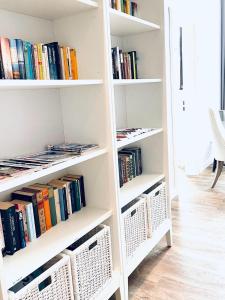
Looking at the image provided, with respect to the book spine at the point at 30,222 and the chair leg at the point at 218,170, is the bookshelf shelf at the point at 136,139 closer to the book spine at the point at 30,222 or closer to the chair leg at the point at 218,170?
the book spine at the point at 30,222

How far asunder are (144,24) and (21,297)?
169 cm

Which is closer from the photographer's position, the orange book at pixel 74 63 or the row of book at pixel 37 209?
the row of book at pixel 37 209

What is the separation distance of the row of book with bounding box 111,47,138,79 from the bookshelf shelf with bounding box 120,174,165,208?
29.2 inches

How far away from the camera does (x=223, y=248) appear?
2.36 meters

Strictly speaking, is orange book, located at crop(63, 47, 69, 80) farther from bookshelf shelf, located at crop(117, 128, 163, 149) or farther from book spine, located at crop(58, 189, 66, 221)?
book spine, located at crop(58, 189, 66, 221)

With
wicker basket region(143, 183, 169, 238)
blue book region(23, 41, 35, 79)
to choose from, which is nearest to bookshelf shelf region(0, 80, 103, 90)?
blue book region(23, 41, 35, 79)

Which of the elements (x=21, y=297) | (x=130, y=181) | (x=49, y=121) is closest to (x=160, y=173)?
(x=130, y=181)

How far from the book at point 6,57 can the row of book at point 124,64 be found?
850 millimetres

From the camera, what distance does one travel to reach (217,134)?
3.56m

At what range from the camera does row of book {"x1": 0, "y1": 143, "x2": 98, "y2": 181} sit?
126 cm

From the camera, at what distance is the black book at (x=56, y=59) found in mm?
1504

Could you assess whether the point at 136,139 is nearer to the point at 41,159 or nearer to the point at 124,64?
the point at 124,64

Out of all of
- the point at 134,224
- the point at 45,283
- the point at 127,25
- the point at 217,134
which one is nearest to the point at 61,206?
the point at 45,283

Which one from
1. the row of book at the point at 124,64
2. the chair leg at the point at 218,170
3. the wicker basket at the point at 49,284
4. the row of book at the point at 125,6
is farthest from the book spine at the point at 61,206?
the chair leg at the point at 218,170
